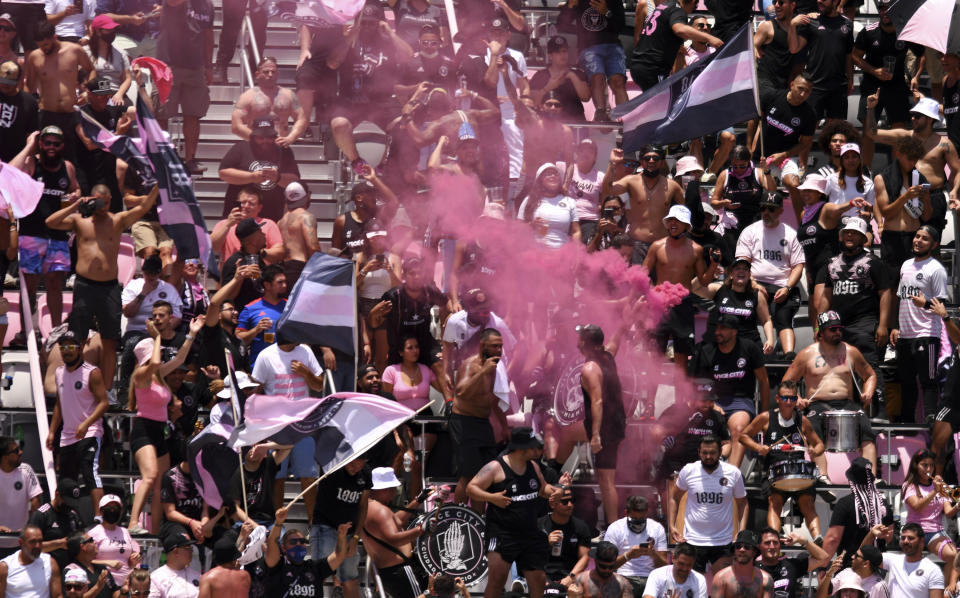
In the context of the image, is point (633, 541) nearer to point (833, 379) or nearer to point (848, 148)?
point (833, 379)

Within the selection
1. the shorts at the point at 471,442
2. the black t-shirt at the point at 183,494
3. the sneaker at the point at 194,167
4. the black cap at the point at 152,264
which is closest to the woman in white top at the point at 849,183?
the shorts at the point at 471,442

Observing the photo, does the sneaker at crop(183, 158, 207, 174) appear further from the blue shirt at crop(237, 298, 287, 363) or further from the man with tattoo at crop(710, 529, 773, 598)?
the man with tattoo at crop(710, 529, 773, 598)

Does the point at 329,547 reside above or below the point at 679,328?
below

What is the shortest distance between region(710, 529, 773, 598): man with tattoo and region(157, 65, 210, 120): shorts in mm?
7341

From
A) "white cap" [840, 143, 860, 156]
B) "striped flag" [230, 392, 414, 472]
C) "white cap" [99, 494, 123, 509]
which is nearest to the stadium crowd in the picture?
"white cap" [840, 143, 860, 156]

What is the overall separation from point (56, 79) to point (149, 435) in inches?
157

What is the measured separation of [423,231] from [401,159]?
1.23 meters

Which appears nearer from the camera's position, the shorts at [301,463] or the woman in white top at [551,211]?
the shorts at [301,463]

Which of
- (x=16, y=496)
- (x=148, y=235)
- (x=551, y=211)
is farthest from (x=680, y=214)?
(x=16, y=496)

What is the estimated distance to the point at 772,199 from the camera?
19.5m

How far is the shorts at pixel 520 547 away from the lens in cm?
1620

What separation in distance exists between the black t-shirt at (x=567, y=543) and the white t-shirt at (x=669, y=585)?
0.63m

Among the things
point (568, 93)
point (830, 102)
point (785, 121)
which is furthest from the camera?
point (568, 93)

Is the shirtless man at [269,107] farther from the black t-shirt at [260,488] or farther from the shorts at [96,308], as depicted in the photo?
the black t-shirt at [260,488]
